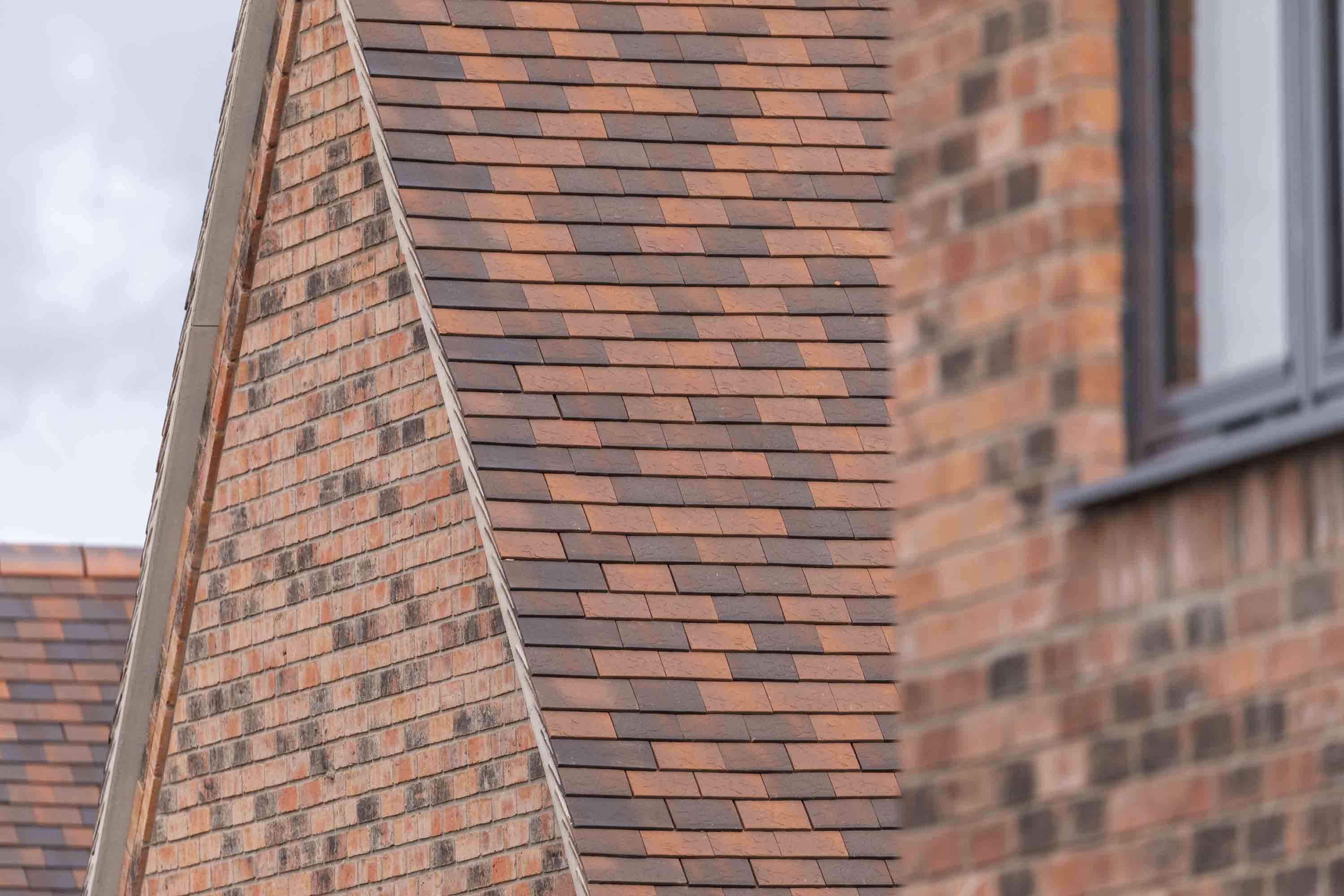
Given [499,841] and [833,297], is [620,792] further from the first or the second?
[833,297]

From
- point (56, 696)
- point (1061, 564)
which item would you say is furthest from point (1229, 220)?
point (56, 696)

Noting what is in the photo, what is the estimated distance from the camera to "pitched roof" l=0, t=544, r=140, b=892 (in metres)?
17.3

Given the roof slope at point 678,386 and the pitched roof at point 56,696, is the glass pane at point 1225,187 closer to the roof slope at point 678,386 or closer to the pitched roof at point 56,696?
the roof slope at point 678,386

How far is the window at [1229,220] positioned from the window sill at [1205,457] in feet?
0.04

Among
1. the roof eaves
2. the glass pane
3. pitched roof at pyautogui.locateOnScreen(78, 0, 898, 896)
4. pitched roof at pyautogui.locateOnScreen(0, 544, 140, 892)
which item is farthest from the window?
pitched roof at pyautogui.locateOnScreen(0, 544, 140, 892)

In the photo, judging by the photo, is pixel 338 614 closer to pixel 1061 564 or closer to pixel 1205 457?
pixel 1061 564

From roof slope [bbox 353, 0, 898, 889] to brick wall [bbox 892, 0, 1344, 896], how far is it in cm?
395

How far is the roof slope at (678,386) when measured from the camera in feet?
28.3

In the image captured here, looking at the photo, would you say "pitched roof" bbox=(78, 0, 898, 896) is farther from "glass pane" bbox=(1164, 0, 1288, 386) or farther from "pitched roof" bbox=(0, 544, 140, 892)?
"pitched roof" bbox=(0, 544, 140, 892)

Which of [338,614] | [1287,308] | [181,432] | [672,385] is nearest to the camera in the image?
[1287,308]

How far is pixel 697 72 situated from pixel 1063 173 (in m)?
6.11

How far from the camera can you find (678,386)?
9.45 meters

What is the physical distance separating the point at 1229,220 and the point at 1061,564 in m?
0.59

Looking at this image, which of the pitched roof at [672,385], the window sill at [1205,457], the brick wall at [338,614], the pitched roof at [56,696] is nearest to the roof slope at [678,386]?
the pitched roof at [672,385]
